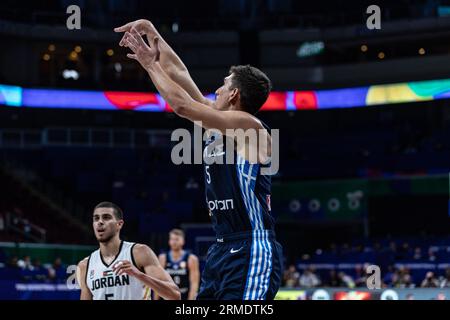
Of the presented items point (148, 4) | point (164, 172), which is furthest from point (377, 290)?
point (148, 4)

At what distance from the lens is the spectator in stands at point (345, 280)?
25.4 m

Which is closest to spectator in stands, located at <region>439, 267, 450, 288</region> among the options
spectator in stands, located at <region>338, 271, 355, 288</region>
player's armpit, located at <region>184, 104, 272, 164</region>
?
spectator in stands, located at <region>338, 271, 355, 288</region>

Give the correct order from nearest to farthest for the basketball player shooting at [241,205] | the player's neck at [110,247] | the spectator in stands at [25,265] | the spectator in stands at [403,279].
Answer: the basketball player shooting at [241,205] → the player's neck at [110,247] → the spectator in stands at [403,279] → the spectator in stands at [25,265]

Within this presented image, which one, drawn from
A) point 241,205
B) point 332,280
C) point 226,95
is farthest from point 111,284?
point 332,280

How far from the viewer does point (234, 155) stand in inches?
240

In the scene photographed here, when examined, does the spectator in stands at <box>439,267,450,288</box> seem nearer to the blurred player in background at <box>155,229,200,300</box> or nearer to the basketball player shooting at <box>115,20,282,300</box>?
the blurred player in background at <box>155,229,200,300</box>

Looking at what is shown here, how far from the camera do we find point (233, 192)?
6.07m

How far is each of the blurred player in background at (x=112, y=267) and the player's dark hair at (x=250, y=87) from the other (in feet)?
8.05

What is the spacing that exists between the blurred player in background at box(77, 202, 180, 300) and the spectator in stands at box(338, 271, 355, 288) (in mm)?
17717

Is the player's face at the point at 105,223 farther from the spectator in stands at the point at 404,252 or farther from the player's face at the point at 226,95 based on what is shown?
the spectator in stands at the point at 404,252

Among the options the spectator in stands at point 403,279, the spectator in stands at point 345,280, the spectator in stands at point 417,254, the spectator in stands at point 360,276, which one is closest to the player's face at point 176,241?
the spectator in stands at point 403,279

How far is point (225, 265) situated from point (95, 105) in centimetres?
3152

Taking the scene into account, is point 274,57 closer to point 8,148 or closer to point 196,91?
point 8,148

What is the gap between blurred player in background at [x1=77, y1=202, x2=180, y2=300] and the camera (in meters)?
8.07
